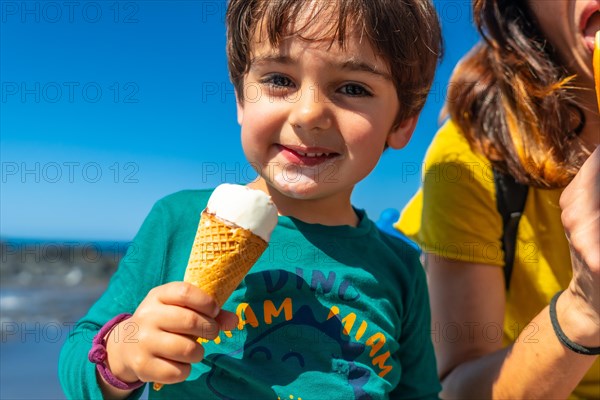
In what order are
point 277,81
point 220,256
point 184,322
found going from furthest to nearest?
point 277,81, point 220,256, point 184,322

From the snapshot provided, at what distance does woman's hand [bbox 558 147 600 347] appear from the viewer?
154cm

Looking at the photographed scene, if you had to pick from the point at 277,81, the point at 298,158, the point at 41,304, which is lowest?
the point at 298,158

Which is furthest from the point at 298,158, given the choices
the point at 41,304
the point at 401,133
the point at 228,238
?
the point at 41,304

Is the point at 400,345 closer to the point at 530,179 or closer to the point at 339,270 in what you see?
the point at 339,270

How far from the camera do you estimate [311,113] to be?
1776 millimetres

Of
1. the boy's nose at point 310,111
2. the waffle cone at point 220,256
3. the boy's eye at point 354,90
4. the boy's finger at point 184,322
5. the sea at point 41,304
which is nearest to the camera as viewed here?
the boy's finger at point 184,322

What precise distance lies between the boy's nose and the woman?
2.56 ft

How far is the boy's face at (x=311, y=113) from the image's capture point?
1.83 m

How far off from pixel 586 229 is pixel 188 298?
90 cm

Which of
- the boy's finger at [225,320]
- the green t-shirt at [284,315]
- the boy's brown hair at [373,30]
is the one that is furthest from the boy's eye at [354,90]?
the boy's finger at [225,320]

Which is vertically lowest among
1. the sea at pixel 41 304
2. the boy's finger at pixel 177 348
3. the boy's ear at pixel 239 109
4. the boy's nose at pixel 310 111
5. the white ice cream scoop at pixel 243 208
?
the boy's finger at pixel 177 348

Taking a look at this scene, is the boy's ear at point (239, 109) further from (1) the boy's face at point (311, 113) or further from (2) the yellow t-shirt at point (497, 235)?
(2) the yellow t-shirt at point (497, 235)

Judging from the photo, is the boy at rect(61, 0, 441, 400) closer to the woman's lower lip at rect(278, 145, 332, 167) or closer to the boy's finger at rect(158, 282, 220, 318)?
the woman's lower lip at rect(278, 145, 332, 167)

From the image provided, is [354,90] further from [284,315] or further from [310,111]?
[284,315]
